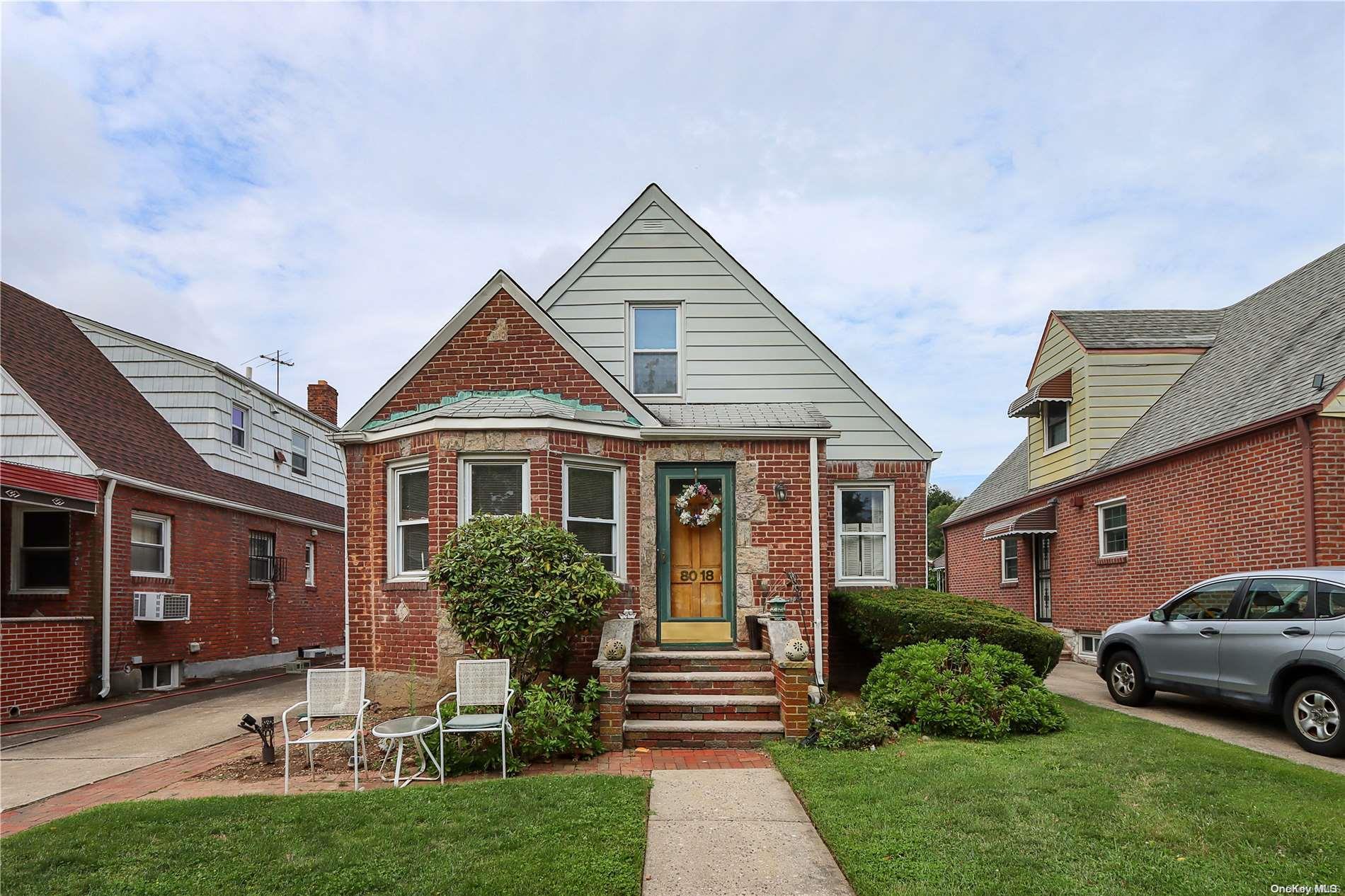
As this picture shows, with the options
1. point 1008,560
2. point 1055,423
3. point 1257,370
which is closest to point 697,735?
point 1257,370

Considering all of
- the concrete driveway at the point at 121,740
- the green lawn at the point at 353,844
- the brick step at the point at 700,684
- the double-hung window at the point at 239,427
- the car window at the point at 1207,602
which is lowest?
the concrete driveway at the point at 121,740

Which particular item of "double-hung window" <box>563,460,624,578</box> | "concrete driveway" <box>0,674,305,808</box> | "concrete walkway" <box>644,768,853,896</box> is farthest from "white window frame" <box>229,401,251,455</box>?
"concrete walkway" <box>644,768,853,896</box>

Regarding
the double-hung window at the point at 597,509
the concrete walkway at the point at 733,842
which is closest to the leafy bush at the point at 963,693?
the concrete walkway at the point at 733,842

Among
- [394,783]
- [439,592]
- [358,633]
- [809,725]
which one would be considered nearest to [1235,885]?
[809,725]

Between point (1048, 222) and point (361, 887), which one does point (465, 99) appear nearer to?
point (1048, 222)

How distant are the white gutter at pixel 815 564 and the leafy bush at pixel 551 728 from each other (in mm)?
3428

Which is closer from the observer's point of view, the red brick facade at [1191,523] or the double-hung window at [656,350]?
the red brick facade at [1191,523]

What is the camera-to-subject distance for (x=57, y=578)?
1246 cm

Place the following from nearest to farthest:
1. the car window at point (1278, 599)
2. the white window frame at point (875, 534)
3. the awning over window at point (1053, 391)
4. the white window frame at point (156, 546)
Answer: the car window at point (1278, 599), the white window frame at point (875, 534), the white window frame at point (156, 546), the awning over window at point (1053, 391)

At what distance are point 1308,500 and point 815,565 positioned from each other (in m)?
5.82

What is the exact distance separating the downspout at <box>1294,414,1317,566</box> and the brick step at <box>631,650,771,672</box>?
6522mm

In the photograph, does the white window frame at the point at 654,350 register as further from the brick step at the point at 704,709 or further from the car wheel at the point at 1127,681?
the car wheel at the point at 1127,681

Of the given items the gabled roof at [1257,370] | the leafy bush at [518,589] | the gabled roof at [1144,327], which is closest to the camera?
the leafy bush at [518,589]

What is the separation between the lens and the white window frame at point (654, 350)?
12859mm
